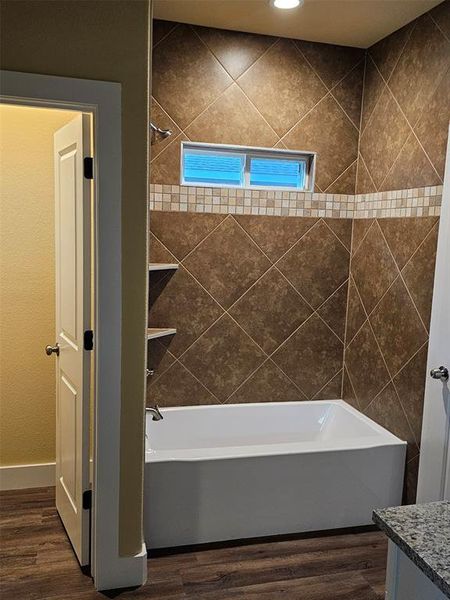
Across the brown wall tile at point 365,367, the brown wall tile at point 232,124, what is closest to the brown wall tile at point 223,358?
the brown wall tile at point 365,367

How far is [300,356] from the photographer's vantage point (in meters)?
3.55

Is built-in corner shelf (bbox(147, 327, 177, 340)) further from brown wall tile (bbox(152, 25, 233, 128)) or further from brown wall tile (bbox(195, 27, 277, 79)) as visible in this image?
brown wall tile (bbox(195, 27, 277, 79))

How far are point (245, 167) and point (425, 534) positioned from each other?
2.60 m

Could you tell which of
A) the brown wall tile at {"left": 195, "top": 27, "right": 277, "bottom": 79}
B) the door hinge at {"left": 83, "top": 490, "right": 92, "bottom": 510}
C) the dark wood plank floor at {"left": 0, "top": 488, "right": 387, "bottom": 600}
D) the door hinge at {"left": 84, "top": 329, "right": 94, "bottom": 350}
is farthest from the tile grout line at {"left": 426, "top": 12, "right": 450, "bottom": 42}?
the door hinge at {"left": 83, "top": 490, "right": 92, "bottom": 510}

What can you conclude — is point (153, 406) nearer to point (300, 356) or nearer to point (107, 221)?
point (300, 356)

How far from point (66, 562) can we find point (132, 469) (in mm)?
635

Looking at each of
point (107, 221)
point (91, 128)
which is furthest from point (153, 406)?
point (91, 128)

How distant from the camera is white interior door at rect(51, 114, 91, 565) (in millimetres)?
2262

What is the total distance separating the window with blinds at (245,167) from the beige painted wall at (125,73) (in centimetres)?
111

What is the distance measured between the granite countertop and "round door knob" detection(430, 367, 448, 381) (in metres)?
1.29

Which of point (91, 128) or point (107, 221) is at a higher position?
point (91, 128)

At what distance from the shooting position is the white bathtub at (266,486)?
2.61 m

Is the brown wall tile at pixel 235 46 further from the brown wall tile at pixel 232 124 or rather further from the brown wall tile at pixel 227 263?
the brown wall tile at pixel 227 263

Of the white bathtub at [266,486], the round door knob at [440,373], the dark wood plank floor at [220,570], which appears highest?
the round door knob at [440,373]
